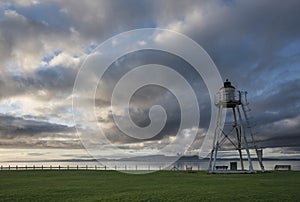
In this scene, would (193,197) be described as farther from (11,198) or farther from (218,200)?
(11,198)

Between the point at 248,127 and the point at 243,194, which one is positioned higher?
the point at 248,127

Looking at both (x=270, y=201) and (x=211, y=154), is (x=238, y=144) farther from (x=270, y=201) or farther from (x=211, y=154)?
(x=270, y=201)

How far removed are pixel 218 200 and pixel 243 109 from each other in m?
28.6

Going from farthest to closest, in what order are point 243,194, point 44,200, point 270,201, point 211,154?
1. point 211,154
2. point 243,194
3. point 44,200
4. point 270,201

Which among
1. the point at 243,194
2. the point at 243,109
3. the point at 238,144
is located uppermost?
the point at 243,109

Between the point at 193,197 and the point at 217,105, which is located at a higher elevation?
the point at 217,105

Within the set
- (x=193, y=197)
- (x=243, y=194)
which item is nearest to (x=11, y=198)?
(x=193, y=197)

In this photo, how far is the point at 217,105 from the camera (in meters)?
43.1

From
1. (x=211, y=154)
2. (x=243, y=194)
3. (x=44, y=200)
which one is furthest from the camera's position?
(x=211, y=154)

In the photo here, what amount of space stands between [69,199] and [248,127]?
3151 cm

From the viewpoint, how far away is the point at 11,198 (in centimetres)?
1711

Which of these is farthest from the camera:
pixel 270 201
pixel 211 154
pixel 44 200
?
pixel 211 154

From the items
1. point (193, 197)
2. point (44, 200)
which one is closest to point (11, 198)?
point (44, 200)

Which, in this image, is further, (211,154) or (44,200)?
(211,154)
